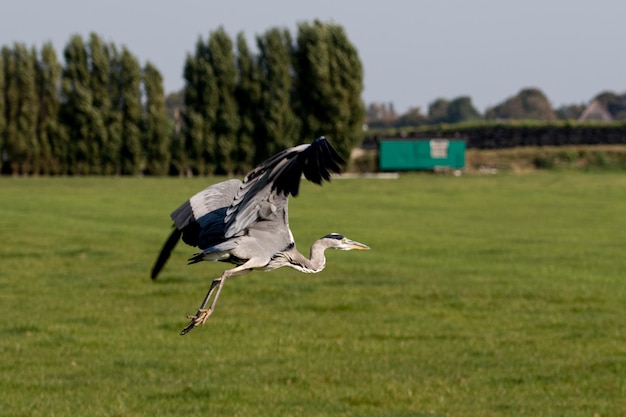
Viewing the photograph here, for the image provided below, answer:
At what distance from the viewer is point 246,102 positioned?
12631 cm

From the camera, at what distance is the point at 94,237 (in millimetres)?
50375

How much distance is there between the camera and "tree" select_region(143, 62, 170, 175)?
121688 millimetres

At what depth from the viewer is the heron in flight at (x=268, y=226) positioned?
8.98 ft

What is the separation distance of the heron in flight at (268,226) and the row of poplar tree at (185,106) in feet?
383

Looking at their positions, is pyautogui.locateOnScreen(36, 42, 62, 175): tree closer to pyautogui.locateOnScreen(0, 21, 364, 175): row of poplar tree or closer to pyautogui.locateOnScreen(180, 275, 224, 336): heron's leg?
pyautogui.locateOnScreen(0, 21, 364, 175): row of poplar tree

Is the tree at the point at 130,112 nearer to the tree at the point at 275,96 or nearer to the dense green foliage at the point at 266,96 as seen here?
the dense green foliage at the point at 266,96

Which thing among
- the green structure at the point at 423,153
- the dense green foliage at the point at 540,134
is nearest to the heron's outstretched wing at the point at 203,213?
the green structure at the point at 423,153

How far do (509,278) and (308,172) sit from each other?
34880 millimetres

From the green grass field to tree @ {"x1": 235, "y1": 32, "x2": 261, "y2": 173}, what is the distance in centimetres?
6725

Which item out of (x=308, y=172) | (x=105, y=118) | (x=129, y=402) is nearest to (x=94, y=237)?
(x=129, y=402)

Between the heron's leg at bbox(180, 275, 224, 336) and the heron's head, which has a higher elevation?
the heron's head

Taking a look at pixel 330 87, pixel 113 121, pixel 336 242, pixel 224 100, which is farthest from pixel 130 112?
pixel 336 242

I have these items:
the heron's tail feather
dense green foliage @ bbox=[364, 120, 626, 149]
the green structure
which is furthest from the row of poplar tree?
the heron's tail feather

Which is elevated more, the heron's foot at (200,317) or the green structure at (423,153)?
the heron's foot at (200,317)
